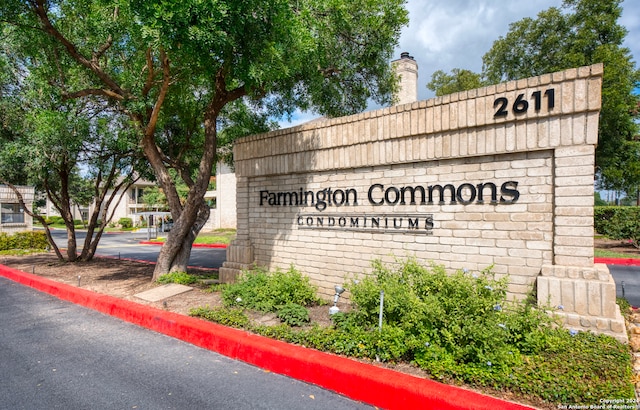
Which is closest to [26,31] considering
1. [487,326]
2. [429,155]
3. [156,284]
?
[156,284]

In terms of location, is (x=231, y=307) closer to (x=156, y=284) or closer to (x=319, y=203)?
(x=319, y=203)

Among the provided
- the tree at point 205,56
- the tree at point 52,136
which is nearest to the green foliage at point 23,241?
the tree at point 52,136

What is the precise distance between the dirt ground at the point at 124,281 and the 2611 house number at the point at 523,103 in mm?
3578

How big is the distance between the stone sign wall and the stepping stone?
1909 millimetres

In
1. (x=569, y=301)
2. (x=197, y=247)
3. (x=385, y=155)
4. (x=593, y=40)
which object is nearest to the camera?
(x=569, y=301)

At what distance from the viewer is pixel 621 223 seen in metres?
17.3

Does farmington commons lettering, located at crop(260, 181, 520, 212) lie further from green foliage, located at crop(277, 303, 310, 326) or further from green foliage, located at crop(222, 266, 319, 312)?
green foliage, located at crop(277, 303, 310, 326)

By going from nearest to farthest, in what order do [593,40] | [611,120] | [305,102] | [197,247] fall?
[305,102]
[611,120]
[593,40]
[197,247]

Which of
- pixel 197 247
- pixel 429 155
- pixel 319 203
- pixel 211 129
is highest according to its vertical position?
pixel 211 129

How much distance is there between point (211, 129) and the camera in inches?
352

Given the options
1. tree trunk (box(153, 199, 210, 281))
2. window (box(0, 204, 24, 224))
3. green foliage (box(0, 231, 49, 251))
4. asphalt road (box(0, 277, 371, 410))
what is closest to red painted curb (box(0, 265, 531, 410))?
asphalt road (box(0, 277, 371, 410))

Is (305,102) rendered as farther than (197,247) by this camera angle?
No

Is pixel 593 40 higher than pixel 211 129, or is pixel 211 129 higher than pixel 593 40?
pixel 593 40

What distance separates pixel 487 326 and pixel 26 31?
11.5 meters
